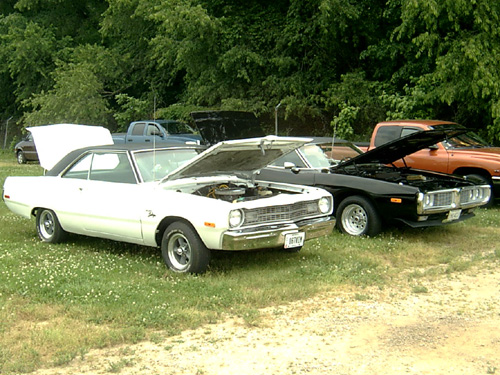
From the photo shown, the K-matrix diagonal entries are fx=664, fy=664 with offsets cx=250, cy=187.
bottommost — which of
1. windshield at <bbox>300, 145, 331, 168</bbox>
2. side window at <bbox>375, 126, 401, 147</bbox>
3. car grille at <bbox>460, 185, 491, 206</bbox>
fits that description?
car grille at <bbox>460, 185, 491, 206</bbox>

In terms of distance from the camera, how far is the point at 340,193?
9.88 metres

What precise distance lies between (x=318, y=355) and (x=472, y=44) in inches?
524

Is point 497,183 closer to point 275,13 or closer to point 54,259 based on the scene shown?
point 54,259

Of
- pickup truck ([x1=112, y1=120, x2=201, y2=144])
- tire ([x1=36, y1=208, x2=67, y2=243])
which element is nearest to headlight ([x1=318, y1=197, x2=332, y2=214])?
tire ([x1=36, y1=208, x2=67, y2=243])

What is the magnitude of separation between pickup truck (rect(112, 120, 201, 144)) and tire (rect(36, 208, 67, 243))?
11.3 m

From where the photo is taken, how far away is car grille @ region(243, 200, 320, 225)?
723 centimetres

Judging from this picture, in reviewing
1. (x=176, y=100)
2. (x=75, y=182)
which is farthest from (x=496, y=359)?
(x=176, y=100)

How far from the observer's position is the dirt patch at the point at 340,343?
4855 mm

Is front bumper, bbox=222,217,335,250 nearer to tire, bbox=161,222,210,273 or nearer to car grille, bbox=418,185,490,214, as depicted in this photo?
tire, bbox=161,222,210,273

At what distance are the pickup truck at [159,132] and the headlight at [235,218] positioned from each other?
13406 millimetres

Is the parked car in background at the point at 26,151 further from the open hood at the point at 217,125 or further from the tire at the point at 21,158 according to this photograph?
the open hood at the point at 217,125

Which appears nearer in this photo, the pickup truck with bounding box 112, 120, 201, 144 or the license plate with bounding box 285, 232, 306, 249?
the license plate with bounding box 285, 232, 306, 249

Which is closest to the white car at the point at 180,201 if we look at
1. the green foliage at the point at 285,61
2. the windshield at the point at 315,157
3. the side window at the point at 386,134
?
the windshield at the point at 315,157

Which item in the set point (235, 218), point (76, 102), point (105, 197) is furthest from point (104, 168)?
point (76, 102)
